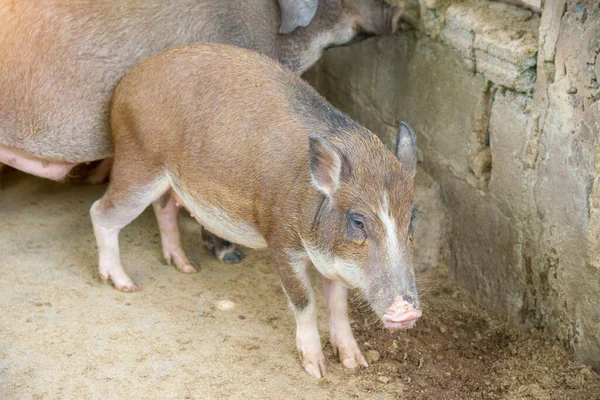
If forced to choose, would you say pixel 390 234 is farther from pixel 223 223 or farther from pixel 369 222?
pixel 223 223

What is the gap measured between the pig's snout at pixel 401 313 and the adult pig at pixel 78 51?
1941 mm

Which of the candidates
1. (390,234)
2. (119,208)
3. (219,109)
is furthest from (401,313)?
(119,208)

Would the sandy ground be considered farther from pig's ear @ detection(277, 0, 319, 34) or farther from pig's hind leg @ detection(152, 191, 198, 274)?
pig's ear @ detection(277, 0, 319, 34)

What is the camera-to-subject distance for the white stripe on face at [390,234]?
11.8 ft

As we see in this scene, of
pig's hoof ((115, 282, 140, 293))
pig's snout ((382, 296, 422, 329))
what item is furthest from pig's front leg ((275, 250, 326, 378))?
pig's hoof ((115, 282, 140, 293))

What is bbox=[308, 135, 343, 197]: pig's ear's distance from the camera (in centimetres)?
359

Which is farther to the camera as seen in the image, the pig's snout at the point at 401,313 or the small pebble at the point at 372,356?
the small pebble at the point at 372,356

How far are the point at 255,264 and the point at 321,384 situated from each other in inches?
48.1

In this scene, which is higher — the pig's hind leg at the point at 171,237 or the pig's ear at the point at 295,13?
the pig's ear at the point at 295,13

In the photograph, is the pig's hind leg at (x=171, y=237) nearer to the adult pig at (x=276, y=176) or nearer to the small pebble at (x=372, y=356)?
the adult pig at (x=276, y=176)

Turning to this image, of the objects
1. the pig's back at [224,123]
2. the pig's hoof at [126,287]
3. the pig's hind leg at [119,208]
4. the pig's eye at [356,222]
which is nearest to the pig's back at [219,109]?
the pig's back at [224,123]

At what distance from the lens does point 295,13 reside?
4980mm

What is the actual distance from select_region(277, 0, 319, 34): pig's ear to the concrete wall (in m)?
0.53

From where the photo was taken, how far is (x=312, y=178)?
369 centimetres
